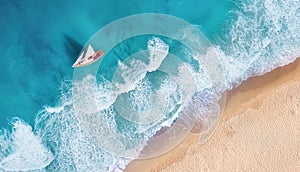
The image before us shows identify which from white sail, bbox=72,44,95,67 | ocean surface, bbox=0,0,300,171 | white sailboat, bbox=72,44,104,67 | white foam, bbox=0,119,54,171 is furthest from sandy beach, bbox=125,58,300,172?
white sail, bbox=72,44,95,67

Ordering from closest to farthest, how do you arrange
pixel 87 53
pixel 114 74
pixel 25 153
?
pixel 87 53, pixel 25 153, pixel 114 74

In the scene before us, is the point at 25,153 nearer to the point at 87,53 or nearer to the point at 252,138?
the point at 87,53

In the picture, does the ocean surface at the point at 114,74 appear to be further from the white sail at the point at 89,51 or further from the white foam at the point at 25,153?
the white sail at the point at 89,51

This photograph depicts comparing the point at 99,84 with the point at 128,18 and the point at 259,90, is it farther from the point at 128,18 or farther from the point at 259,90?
the point at 259,90

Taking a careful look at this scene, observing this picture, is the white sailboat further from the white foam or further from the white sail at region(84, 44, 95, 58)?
the white foam

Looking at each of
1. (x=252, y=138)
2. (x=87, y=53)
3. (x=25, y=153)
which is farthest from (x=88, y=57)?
(x=252, y=138)

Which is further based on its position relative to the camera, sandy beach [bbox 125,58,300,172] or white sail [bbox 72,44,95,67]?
sandy beach [bbox 125,58,300,172]
